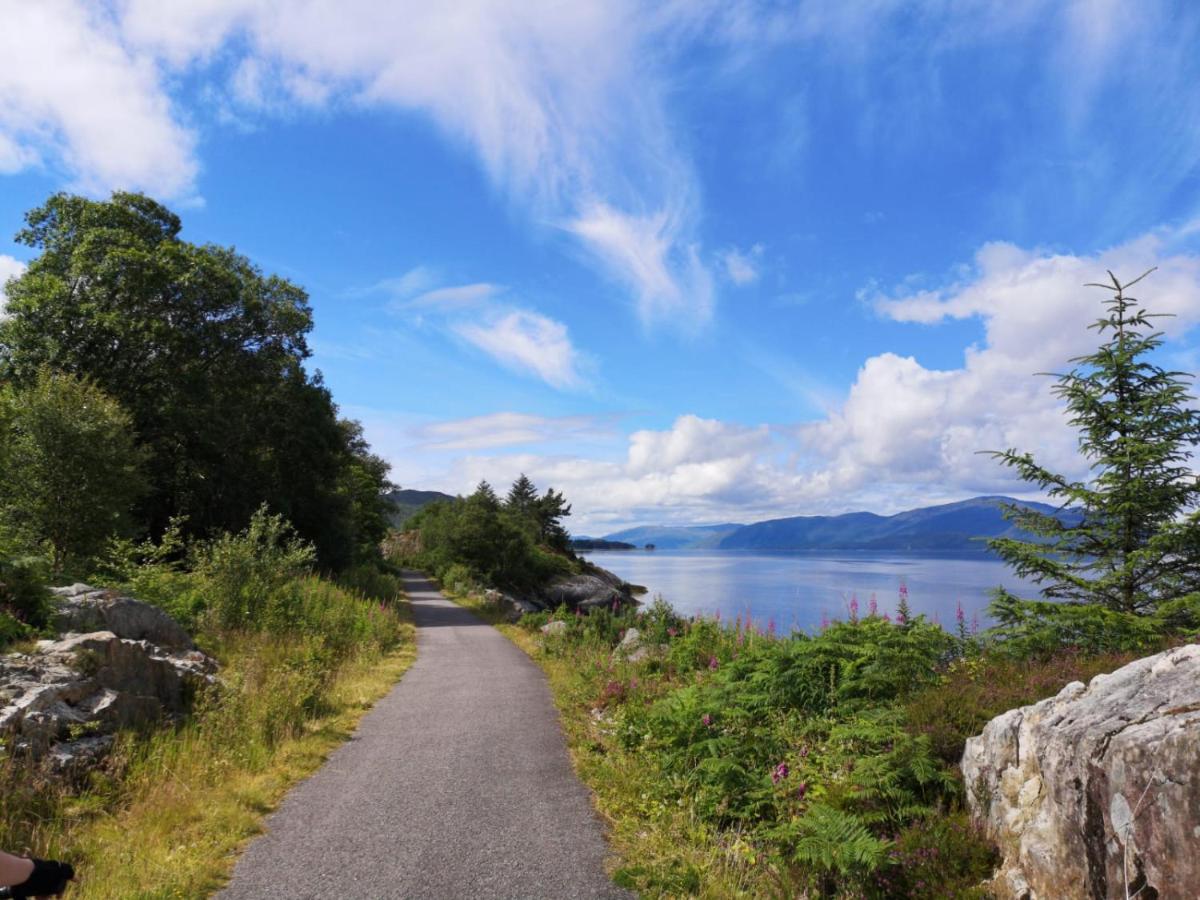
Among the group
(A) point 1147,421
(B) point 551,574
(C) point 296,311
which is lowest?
(B) point 551,574

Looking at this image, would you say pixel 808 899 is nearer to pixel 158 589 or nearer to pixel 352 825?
pixel 352 825

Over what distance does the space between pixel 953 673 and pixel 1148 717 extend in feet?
11.1

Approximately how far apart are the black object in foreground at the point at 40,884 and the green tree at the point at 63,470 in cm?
1512

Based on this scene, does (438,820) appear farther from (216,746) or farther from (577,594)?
(577,594)

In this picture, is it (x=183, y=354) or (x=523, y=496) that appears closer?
(x=183, y=354)

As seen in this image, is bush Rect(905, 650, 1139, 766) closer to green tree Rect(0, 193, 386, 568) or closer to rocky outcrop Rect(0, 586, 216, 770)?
rocky outcrop Rect(0, 586, 216, 770)

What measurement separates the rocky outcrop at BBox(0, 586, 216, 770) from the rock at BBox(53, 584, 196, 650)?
0.01m

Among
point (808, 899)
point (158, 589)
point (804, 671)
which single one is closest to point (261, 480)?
point (158, 589)

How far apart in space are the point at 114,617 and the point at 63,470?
9082mm

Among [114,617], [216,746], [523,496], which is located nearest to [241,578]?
[114,617]

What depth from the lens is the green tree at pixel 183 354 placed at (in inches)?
949

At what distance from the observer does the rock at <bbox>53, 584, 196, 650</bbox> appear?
28.4 ft

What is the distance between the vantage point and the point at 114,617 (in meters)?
9.23

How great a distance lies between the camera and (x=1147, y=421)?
27.0 feet
